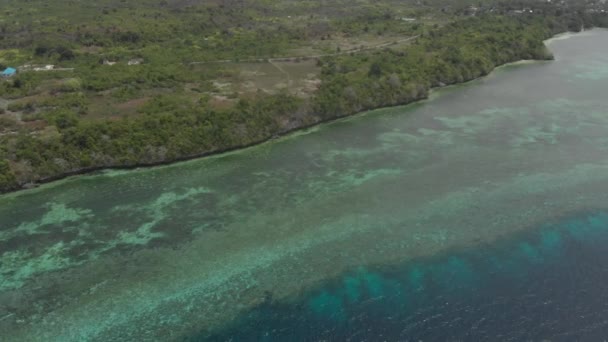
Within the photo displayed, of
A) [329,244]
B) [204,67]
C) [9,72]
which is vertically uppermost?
[9,72]

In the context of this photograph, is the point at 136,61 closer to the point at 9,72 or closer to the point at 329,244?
the point at 9,72

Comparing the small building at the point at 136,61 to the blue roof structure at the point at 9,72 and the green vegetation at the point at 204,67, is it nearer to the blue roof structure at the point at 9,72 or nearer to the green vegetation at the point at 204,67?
the green vegetation at the point at 204,67

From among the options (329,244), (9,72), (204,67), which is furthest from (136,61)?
(329,244)

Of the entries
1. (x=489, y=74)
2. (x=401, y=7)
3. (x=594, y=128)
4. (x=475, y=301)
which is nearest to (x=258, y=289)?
(x=475, y=301)

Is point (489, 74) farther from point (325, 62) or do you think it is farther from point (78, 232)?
point (78, 232)

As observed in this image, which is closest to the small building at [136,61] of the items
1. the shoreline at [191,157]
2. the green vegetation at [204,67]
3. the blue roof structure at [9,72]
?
the green vegetation at [204,67]

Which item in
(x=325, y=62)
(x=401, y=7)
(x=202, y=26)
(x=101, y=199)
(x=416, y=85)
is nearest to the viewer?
(x=101, y=199)
